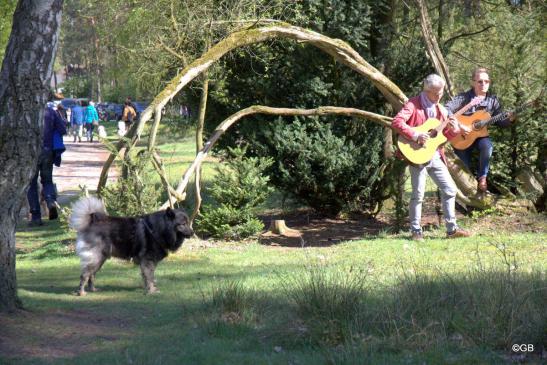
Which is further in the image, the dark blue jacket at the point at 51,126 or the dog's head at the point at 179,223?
the dark blue jacket at the point at 51,126

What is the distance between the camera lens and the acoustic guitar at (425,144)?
38.2 ft

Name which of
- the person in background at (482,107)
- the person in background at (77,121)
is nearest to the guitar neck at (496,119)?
the person in background at (482,107)

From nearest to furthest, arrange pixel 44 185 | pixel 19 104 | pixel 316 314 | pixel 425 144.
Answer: pixel 316 314, pixel 19 104, pixel 425 144, pixel 44 185

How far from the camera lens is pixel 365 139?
15.6 m

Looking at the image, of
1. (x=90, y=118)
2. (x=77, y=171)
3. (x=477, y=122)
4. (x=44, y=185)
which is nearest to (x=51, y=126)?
(x=44, y=185)

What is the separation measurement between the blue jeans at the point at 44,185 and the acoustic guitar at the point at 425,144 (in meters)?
8.47

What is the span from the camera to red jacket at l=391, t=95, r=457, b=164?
1157cm

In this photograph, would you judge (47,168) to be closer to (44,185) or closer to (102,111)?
(44,185)

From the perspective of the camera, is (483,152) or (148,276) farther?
(483,152)

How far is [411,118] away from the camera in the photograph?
1180cm

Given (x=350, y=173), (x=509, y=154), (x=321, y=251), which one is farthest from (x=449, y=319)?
(x=350, y=173)

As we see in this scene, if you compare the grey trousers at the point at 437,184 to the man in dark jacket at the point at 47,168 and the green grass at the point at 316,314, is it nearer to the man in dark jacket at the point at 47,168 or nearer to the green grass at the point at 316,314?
the green grass at the point at 316,314

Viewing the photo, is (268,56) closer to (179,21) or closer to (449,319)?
(179,21)

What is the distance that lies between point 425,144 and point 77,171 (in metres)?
20.8
